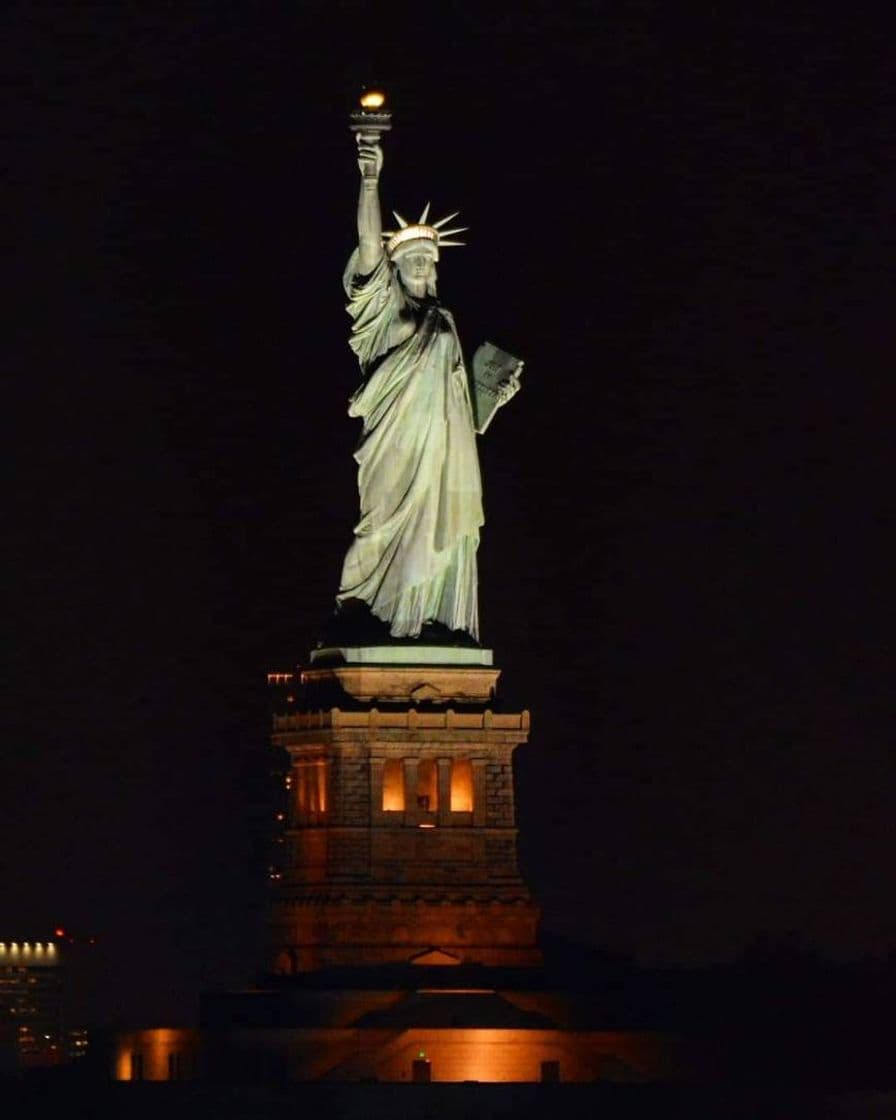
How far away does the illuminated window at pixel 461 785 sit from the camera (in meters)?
93.8

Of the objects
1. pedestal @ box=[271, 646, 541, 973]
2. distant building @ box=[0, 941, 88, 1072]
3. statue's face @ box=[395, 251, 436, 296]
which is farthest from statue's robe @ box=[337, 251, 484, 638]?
distant building @ box=[0, 941, 88, 1072]

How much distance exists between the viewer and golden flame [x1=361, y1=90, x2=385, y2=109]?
9406 centimetres

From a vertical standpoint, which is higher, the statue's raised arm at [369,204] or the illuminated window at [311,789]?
the statue's raised arm at [369,204]

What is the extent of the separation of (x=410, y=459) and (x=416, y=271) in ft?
10.2

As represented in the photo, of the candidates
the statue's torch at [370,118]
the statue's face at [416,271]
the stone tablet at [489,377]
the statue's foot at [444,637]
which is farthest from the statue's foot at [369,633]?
the statue's torch at [370,118]

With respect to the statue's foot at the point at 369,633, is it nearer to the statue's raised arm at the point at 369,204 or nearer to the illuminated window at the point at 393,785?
the illuminated window at the point at 393,785

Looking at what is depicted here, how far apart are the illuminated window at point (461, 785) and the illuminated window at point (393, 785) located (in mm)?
847

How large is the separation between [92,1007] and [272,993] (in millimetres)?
15034

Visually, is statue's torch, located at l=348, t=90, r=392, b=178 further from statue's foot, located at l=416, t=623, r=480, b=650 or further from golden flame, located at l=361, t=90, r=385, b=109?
statue's foot, located at l=416, t=623, r=480, b=650

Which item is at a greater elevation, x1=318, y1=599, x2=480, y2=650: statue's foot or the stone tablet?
the stone tablet

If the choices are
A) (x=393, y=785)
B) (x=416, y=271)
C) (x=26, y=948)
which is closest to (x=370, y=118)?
(x=416, y=271)

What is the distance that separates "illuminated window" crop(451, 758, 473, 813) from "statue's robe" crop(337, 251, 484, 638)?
226cm

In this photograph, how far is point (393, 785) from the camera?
93.8m

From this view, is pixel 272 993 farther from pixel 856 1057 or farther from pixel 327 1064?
pixel 856 1057
